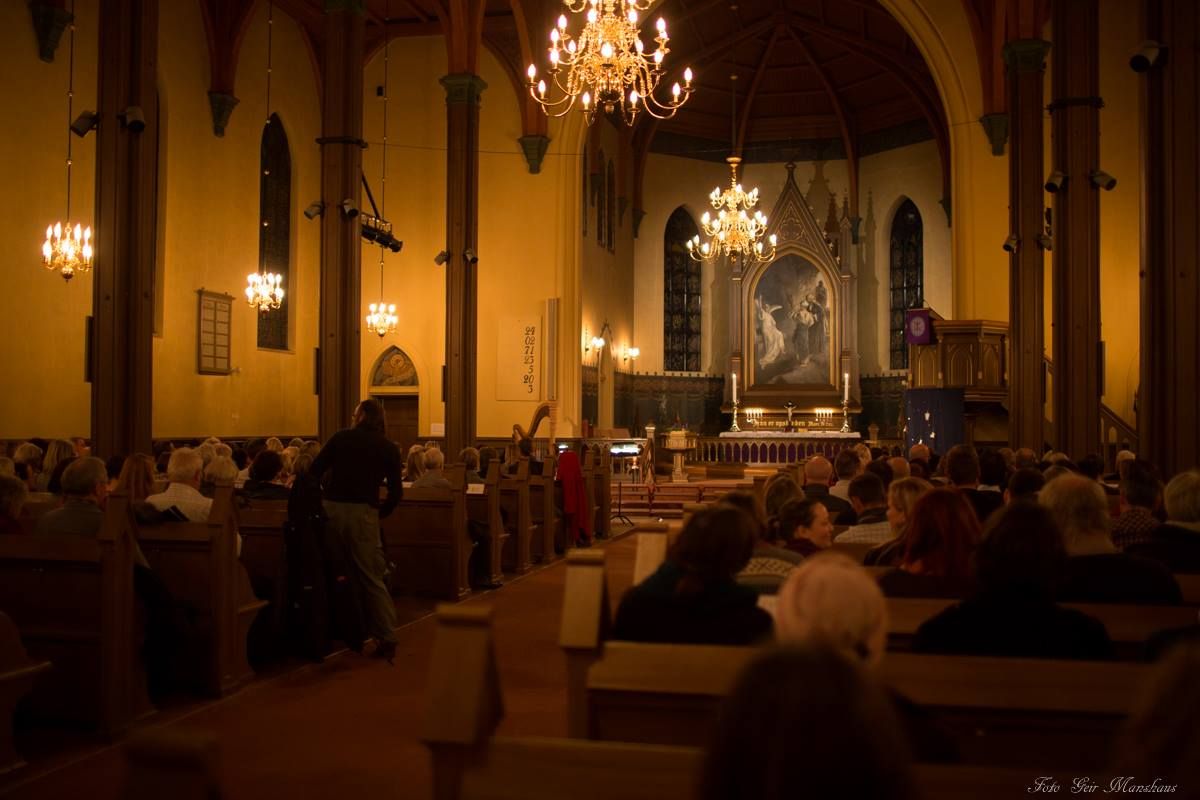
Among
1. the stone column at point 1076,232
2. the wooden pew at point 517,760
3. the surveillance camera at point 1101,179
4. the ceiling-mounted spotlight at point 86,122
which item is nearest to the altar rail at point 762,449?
the stone column at point 1076,232

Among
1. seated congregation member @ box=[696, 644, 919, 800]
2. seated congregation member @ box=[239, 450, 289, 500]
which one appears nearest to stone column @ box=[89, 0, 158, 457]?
seated congregation member @ box=[239, 450, 289, 500]

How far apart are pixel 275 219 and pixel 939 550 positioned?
16495 millimetres

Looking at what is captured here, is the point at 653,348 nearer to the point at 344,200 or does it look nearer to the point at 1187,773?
the point at 344,200

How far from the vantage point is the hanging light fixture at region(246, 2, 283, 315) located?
51.3ft

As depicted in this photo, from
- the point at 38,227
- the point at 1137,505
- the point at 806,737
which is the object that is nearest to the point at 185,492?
the point at 1137,505

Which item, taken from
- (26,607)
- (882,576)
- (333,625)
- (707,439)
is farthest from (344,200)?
(707,439)

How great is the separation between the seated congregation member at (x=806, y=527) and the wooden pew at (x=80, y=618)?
9.79 ft

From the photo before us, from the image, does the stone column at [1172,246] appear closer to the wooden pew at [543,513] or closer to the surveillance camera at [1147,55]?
the surveillance camera at [1147,55]

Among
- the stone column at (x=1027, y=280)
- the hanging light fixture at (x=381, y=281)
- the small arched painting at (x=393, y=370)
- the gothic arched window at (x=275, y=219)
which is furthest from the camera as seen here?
the small arched painting at (x=393, y=370)

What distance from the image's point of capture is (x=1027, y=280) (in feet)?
44.3

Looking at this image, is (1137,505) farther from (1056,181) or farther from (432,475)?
(1056,181)

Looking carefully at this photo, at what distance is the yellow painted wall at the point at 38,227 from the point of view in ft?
40.5

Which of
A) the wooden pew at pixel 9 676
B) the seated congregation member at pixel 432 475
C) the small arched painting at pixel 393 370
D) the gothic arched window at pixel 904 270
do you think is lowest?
the wooden pew at pixel 9 676

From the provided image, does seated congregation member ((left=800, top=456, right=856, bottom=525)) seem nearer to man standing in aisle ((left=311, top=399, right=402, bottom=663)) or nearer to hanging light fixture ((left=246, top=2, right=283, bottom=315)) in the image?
man standing in aisle ((left=311, top=399, right=402, bottom=663))
